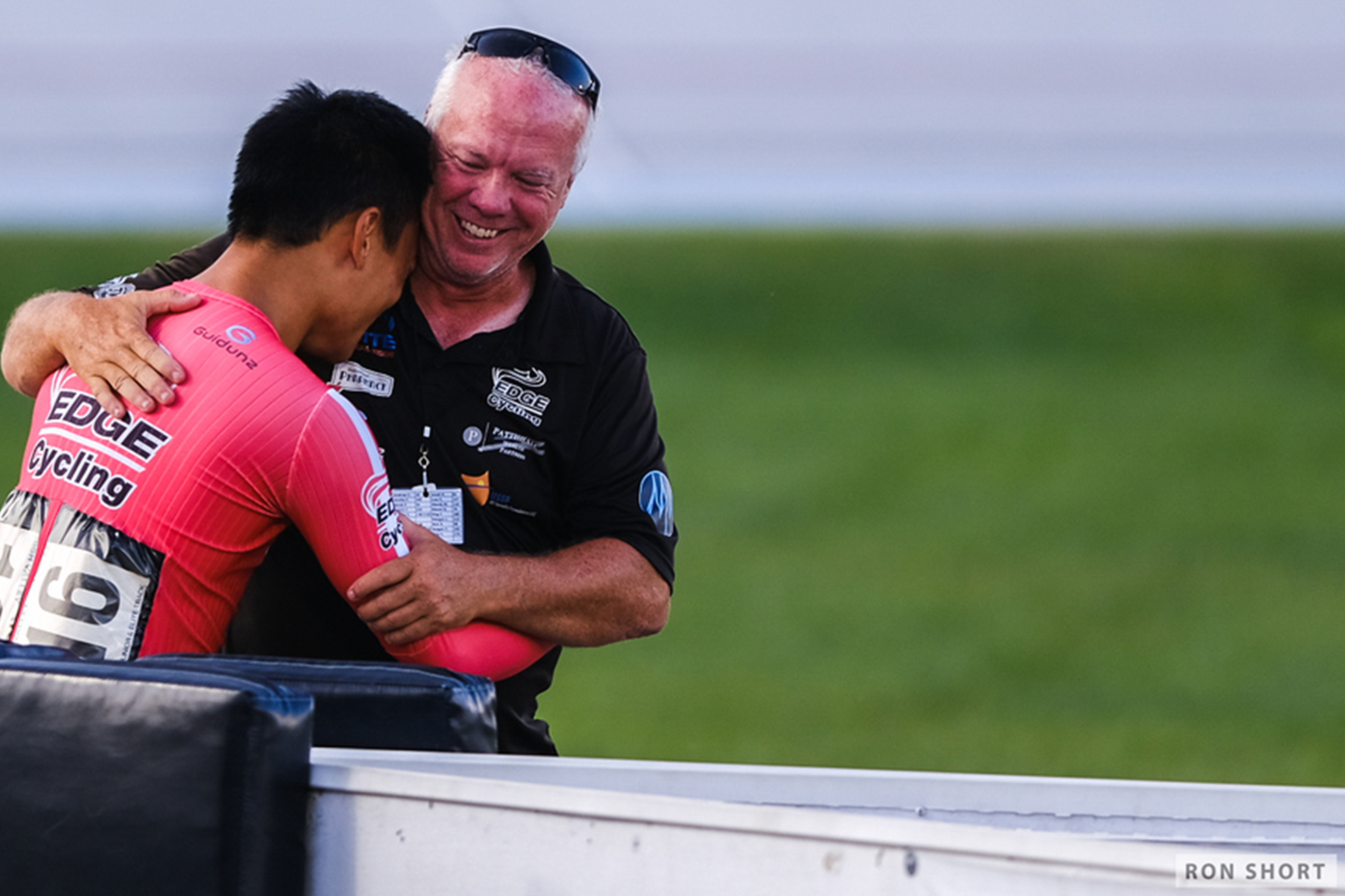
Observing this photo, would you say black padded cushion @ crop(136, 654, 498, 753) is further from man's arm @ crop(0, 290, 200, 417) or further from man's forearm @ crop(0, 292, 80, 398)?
man's forearm @ crop(0, 292, 80, 398)

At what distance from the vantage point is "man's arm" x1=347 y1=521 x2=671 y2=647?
1.89 m

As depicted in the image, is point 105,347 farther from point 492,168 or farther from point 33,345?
point 492,168

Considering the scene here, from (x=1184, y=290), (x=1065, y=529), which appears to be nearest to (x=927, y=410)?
(x=1065, y=529)

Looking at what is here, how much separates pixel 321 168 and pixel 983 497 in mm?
11690

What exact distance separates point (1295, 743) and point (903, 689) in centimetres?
221

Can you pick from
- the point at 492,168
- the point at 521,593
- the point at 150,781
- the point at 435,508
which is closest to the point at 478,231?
the point at 492,168

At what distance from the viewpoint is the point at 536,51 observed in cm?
228

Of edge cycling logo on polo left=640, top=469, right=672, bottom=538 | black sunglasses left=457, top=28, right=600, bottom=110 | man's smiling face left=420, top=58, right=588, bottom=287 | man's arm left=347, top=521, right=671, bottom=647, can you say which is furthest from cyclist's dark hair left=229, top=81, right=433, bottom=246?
edge cycling logo on polo left=640, top=469, right=672, bottom=538

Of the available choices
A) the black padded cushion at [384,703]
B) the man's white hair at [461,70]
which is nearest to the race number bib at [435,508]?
the man's white hair at [461,70]

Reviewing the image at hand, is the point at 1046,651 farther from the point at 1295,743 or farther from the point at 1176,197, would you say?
the point at 1176,197

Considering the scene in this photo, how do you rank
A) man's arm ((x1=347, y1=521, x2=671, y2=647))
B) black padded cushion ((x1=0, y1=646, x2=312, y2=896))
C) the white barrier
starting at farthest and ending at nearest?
man's arm ((x1=347, y1=521, x2=671, y2=647)) → black padded cushion ((x1=0, y1=646, x2=312, y2=896)) → the white barrier

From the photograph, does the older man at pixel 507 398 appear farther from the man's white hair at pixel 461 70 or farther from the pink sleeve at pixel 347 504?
the pink sleeve at pixel 347 504

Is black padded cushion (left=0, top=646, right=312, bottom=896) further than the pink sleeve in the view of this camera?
No

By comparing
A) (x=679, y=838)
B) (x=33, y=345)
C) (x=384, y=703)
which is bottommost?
(x=679, y=838)
